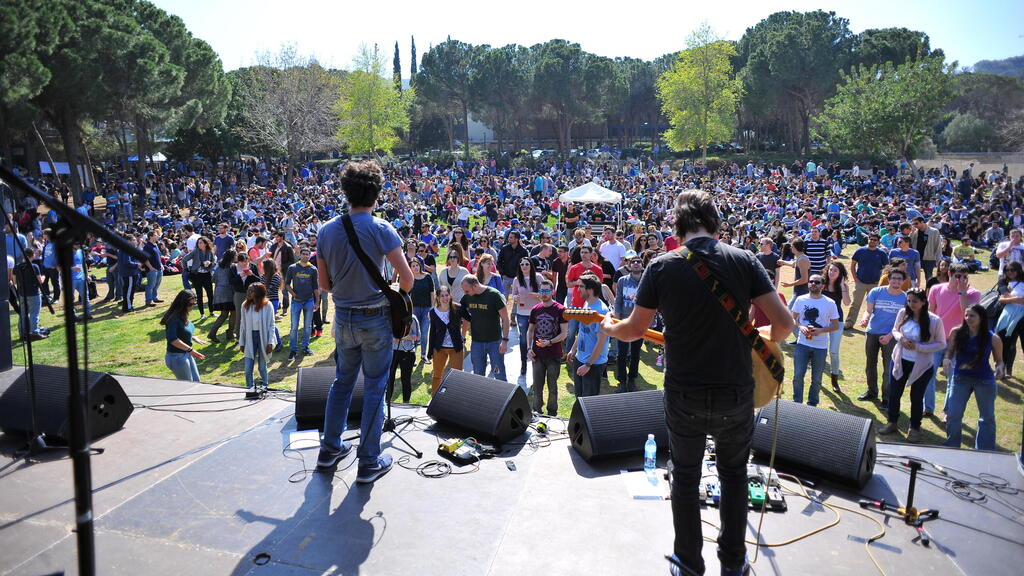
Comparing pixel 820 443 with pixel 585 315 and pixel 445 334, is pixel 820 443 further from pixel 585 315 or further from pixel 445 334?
pixel 445 334

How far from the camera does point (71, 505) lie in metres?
3.92

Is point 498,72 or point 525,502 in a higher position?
point 498,72

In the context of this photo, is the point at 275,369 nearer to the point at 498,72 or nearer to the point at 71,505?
the point at 71,505

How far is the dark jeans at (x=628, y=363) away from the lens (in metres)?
8.05

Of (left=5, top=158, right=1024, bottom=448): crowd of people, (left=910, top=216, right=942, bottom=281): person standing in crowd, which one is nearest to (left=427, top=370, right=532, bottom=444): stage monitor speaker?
(left=5, top=158, right=1024, bottom=448): crowd of people

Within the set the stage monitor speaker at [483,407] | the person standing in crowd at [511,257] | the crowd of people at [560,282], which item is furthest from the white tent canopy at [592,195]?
the stage monitor speaker at [483,407]

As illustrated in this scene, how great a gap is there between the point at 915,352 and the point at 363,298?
221 inches

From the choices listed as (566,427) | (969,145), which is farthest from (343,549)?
(969,145)

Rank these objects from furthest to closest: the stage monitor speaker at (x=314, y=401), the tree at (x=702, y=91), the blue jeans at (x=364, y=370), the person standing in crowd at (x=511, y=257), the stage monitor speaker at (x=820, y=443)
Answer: the tree at (x=702, y=91)
the person standing in crowd at (x=511, y=257)
the stage monitor speaker at (x=314, y=401)
the stage monitor speaker at (x=820, y=443)
the blue jeans at (x=364, y=370)

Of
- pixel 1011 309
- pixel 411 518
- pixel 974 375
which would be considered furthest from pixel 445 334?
pixel 1011 309

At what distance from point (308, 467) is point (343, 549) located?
1.09 meters

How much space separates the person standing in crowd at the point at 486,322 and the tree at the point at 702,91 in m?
39.0

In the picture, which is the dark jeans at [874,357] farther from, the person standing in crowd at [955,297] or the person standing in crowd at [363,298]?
the person standing in crowd at [363,298]

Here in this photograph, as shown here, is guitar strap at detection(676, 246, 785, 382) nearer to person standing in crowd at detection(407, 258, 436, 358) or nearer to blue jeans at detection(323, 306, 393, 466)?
blue jeans at detection(323, 306, 393, 466)
